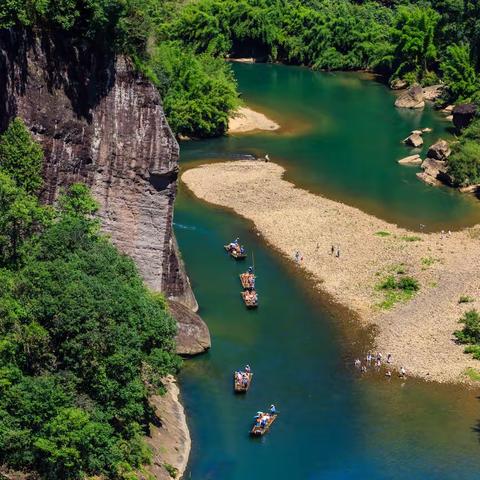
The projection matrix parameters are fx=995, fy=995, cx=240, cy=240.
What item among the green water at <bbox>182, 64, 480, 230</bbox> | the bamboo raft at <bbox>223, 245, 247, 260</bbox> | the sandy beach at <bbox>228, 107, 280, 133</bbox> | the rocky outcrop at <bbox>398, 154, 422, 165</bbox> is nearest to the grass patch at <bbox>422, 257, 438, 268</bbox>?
the green water at <bbox>182, 64, 480, 230</bbox>

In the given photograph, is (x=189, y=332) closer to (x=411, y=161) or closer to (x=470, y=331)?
(x=470, y=331)

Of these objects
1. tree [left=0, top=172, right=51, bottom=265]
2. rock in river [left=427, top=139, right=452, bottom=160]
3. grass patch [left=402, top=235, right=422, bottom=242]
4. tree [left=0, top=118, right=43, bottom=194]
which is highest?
tree [left=0, top=118, right=43, bottom=194]

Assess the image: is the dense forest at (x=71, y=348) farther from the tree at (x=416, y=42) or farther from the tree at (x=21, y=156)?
the tree at (x=416, y=42)

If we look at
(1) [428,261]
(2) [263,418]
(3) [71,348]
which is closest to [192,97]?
(1) [428,261]

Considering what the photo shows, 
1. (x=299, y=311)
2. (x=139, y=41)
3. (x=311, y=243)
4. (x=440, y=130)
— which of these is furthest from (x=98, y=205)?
(x=440, y=130)

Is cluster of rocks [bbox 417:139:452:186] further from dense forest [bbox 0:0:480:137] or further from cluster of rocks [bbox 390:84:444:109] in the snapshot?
cluster of rocks [bbox 390:84:444:109]

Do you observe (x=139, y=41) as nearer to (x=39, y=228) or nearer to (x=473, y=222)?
(x=39, y=228)
